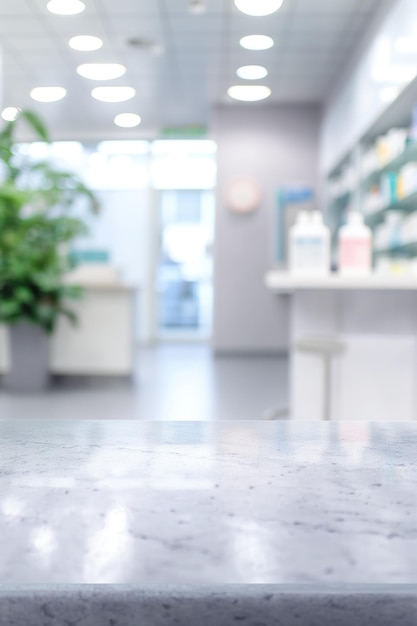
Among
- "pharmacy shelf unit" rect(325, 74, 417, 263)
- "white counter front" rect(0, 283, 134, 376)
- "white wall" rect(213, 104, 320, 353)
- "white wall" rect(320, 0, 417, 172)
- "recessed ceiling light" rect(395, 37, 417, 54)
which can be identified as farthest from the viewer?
"white wall" rect(213, 104, 320, 353)

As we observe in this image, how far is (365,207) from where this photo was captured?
4.96m

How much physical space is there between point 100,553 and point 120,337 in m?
4.37

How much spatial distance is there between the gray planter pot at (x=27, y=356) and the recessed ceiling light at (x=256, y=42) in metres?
3.57

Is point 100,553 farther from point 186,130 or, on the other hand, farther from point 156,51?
point 186,130

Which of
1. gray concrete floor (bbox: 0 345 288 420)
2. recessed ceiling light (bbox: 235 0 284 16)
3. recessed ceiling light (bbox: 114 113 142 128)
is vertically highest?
recessed ceiling light (bbox: 235 0 284 16)

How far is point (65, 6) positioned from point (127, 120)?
0.35 metres

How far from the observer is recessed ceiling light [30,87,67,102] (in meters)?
1.21

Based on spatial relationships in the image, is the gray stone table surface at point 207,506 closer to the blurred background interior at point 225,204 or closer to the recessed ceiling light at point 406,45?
the blurred background interior at point 225,204

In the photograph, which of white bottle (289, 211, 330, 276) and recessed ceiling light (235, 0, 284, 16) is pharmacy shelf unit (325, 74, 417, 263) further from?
recessed ceiling light (235, 0, 284, 16)

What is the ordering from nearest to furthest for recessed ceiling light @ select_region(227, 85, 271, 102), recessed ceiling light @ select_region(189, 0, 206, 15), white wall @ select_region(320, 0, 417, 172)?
1. recessed ceiling light @ select_region(189, 0, 206, 15)
2. recessed ceiling light @ select_region(227, 85, 271, 102)
3. white wall @ select_region(320, 0, 417, 172)

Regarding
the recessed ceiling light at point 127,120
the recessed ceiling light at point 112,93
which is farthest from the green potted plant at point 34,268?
the recessed ceiling light at point 112,93

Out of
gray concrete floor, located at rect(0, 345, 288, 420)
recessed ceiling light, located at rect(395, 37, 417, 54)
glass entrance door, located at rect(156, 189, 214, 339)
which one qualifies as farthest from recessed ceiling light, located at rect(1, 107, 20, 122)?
glass entrance door, located at rect(156, 189, 214, 339)

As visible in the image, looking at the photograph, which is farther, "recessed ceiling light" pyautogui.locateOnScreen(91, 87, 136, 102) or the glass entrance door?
the glass entrance door

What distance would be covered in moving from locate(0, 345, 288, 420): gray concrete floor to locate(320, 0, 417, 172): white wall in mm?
1598
